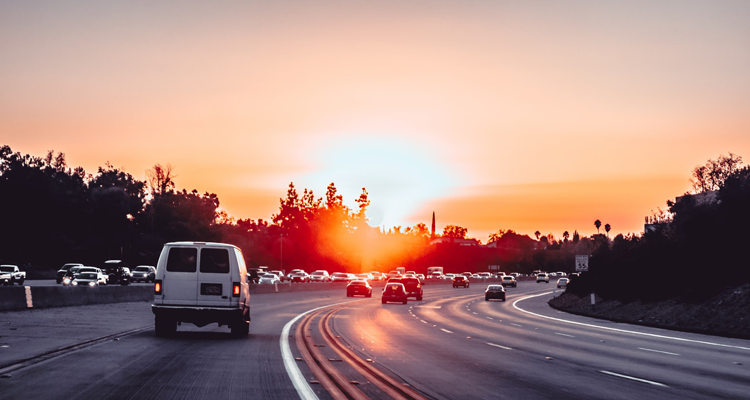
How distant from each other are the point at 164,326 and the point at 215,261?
222cm

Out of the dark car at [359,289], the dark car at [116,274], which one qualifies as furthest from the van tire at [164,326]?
the dark car at [116,274]

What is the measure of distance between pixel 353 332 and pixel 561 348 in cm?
705

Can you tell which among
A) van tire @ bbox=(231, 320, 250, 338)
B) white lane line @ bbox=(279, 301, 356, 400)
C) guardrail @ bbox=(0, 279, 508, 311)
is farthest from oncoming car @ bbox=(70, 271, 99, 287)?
white lane line @ bbox=(279, 301, 356, 400)

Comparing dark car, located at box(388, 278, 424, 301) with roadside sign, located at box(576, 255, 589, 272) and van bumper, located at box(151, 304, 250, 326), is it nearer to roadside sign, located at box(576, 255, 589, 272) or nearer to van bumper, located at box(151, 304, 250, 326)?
roadside sign, located at box(576, 255, 589, 272)

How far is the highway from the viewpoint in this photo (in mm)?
11359

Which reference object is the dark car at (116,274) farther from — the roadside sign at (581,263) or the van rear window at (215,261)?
the van rear window at (215,261)

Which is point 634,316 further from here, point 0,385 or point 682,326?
point 0,385

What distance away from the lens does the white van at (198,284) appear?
64.8 ft

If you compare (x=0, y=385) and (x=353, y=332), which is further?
(x=353, y=332)

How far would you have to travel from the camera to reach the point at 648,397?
451 inches

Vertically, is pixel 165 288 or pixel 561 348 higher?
pixel 165 288

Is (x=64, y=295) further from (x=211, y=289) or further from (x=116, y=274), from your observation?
(x=116, y=274)

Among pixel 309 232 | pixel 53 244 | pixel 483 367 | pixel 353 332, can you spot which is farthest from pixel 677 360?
pixel 309 232

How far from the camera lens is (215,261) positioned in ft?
65.6
